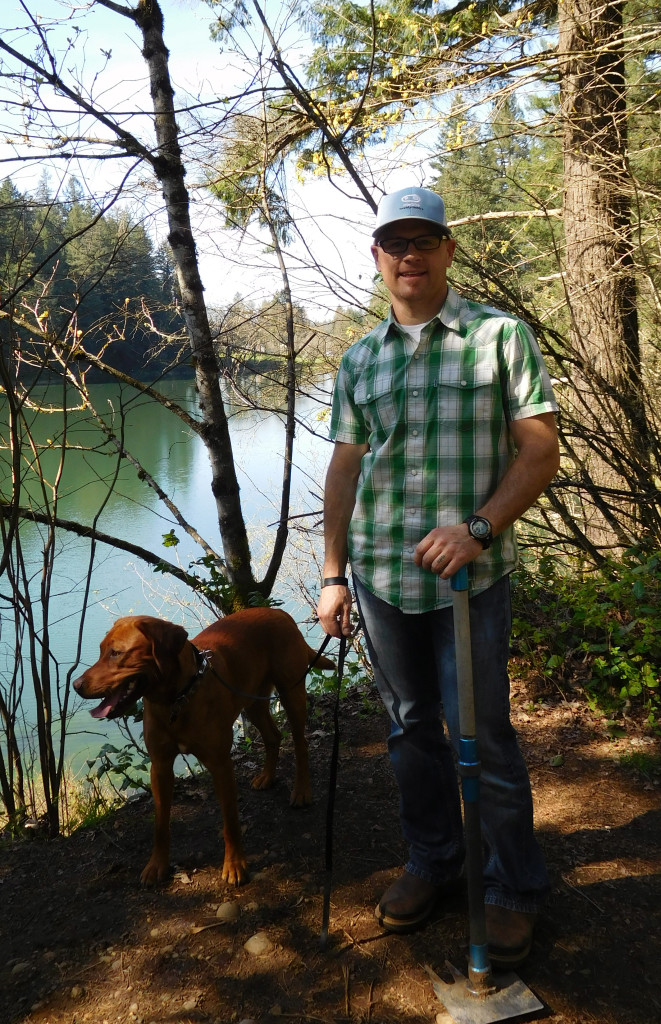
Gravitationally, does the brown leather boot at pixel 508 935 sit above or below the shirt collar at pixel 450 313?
below

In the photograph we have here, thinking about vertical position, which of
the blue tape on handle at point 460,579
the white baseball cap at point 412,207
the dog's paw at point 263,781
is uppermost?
the white baseball cap at point 412,207

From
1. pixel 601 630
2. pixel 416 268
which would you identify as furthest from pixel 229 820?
pixel 601 630

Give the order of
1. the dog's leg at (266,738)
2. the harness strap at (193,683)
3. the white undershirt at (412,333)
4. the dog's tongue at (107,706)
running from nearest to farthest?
1. the white undershirt at (412,333)
2. the dog's tongue at (107,706)
3. the harness strap at (193,683)
4. the dog's leg at (266,738)

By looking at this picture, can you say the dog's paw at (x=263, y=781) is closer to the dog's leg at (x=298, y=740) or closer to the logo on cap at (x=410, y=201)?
the dog's leg at (x=298, y=740)

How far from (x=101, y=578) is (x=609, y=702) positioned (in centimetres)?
804

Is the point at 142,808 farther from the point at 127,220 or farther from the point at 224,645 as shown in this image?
the point at 127,220

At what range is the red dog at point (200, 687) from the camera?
2.77 metres

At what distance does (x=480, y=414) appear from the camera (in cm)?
220

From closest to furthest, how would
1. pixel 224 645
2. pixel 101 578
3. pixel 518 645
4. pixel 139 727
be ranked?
pixel 224 645
pixel 518 645
pixel 139 727
pixel 101 578

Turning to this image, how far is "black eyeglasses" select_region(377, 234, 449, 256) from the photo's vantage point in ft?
7.34

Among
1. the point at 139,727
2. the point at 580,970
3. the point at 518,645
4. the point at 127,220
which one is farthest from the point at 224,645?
the point at 139,727

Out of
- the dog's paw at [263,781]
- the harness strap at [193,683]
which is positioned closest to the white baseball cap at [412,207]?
the harness strap at [193,683]

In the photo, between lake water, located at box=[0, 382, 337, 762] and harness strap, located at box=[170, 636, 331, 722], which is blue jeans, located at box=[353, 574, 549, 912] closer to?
harness strap, located at box=[170, 636, 331, 722]

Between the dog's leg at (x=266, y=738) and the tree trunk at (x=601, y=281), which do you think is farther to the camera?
the tree trunk at (x=601, y=281)
